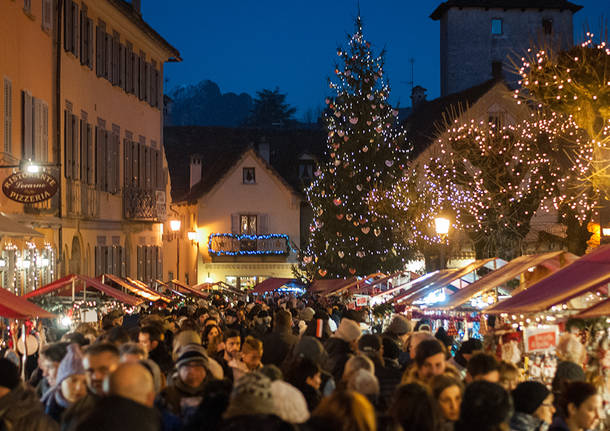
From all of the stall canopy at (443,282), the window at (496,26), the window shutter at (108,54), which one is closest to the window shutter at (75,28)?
the window shutter at (108,54)

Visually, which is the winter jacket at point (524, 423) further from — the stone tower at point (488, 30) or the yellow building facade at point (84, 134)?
the stone tower at point (488, 30)

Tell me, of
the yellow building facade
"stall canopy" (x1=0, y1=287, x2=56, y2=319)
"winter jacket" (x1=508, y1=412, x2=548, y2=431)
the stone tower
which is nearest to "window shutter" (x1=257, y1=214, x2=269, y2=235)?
the stone tower

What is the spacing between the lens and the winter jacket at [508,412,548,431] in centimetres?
830

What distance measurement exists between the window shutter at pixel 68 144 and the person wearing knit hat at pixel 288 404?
21.8m

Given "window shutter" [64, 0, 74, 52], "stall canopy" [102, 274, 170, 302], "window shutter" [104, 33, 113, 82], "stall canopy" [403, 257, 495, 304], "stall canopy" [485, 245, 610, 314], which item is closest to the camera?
"stall canopy" [485, 245, 610, 314]

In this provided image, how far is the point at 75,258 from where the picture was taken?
30531 millimetres

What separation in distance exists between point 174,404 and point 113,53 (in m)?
26.1

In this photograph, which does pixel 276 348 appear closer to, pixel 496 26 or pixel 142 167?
pixel 142 167

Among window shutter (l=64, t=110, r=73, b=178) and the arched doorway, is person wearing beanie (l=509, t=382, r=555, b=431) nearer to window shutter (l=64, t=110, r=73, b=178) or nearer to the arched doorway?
window shutter (l=64, t=110, r=73, b=178)

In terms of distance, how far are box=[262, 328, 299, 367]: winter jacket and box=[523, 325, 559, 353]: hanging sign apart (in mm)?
2939

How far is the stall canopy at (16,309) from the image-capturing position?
528 inches

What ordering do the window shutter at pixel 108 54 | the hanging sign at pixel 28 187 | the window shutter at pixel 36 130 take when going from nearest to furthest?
the hanging sign at pixel 28 187 < the window shutter at pixel 36 130 < the window shutter at pixel 108 54

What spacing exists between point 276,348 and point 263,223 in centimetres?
4785

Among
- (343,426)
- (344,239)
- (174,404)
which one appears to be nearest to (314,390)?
(174,404)
